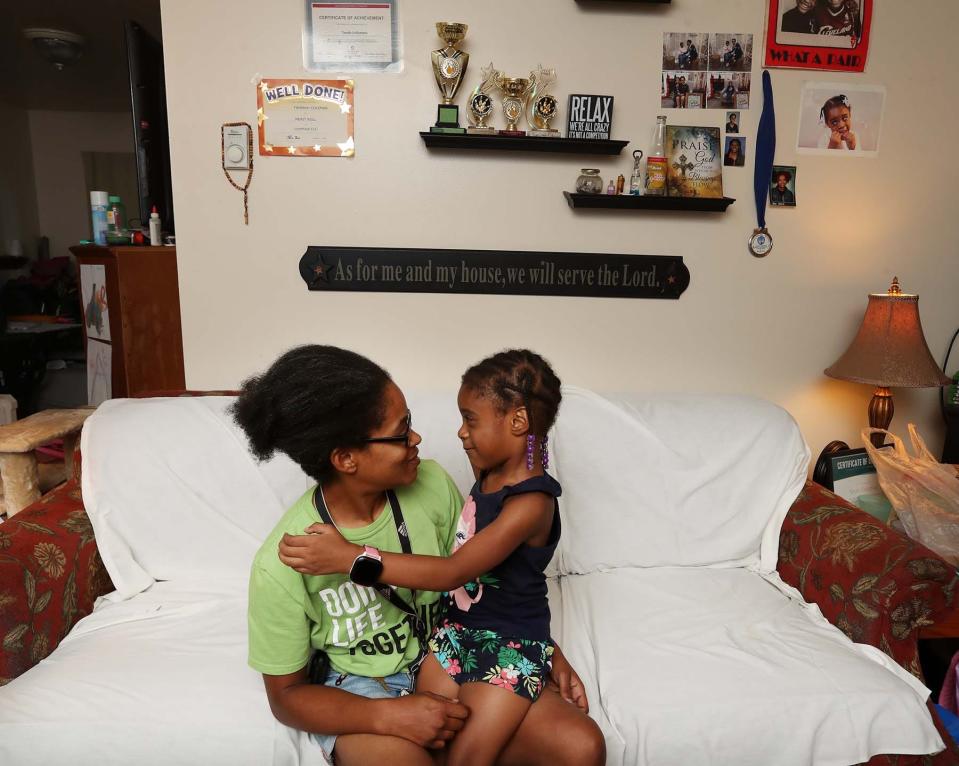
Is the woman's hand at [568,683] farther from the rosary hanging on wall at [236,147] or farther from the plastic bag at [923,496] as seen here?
the rosary hanging on wall at [236,147]

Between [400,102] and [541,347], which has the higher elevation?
[400,102]

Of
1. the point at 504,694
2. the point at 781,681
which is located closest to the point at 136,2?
the point at 504,694

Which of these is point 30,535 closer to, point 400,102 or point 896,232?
point 400,102

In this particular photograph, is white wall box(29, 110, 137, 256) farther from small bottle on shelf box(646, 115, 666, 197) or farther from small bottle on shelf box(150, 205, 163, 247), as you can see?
small bottle on shelf box(646, 115, 666, 197)

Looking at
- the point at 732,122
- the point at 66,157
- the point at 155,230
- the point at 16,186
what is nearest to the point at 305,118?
the point at 155,230

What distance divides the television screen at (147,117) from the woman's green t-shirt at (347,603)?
1.95m

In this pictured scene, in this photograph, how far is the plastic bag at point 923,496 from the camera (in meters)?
1.70

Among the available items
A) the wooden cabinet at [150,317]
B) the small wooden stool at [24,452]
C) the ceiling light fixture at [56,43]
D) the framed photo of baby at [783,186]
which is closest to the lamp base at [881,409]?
the framed photo of baby at [783,186]

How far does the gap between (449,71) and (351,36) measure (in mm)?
311

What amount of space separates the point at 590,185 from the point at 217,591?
1.53 meters

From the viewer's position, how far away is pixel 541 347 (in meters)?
2.14

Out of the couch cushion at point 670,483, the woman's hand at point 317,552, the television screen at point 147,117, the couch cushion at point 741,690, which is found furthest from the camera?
the television screen at point 147,117

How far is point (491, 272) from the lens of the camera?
6.77 feet

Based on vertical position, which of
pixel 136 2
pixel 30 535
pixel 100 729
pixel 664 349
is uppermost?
pixel 136 2
